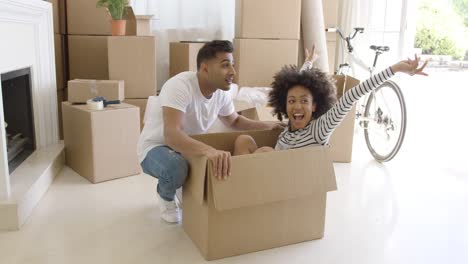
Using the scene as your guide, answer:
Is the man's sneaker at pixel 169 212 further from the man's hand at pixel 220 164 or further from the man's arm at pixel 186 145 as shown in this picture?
the man's hand at pixel 220 164

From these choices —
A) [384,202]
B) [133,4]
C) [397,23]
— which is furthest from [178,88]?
[397,23]

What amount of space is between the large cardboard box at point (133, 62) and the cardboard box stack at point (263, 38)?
2.17 feet

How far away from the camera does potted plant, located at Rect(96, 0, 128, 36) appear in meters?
3.19

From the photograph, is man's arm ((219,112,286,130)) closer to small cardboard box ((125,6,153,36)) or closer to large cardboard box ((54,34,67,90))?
small cardboard box ((125,6,153,36))

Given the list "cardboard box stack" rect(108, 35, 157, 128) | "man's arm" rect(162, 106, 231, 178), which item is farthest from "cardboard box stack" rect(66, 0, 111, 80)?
"man's arm" rect(162, 106, 231, 178)

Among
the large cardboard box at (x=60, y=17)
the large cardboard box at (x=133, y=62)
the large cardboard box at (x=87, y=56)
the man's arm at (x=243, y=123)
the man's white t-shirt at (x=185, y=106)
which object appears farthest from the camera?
the large cardboard box at (x=87, y=56)

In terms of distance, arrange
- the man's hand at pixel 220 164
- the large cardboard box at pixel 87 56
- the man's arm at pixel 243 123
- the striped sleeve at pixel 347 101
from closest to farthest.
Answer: the man's hand at pixel 220 164 < the striped sleeve at pixel 347 101 < the man's arm at pixel 243 123 < the large cardboard box at pixel 87 56

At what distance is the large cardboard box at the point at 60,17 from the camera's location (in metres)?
3.46

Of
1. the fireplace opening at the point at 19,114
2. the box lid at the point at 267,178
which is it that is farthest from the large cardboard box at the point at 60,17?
the box lid at the point at 267,178

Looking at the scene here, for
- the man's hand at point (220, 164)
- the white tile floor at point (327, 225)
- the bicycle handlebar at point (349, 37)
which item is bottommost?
the white tile floor at point (327, 225)

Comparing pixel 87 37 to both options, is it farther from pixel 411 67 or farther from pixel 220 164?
pixel 411 67

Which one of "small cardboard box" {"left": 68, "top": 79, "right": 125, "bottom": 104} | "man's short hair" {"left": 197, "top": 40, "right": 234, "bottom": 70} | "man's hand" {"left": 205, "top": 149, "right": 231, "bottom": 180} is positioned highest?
"man's short hair" {"left": 197, "top": 40, "right": 234, "bottom": 70}

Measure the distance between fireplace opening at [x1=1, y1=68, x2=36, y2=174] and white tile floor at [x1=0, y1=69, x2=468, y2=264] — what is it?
0.93 ft

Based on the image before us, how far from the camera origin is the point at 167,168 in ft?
6.26
